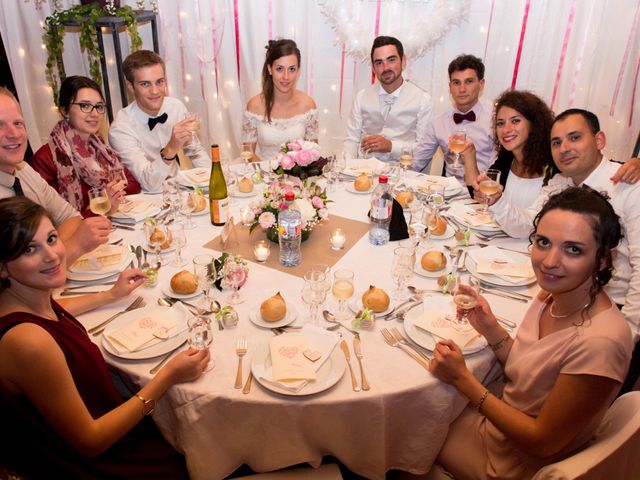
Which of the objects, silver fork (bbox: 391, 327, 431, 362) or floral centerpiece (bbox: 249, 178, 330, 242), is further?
floral centerpiece (bbox: 249, 178, 330, 242)

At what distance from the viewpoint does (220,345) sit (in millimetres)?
1553

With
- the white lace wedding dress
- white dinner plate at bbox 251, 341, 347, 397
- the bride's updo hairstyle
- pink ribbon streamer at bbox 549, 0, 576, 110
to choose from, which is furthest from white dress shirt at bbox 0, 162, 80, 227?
pink ribbon streamer at bbox 549, 0, 576, 110

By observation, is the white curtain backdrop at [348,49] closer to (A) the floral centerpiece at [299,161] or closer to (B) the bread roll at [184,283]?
(A) the floral centerpiece at [299,161]

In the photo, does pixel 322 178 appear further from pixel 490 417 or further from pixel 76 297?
pixel 490 417

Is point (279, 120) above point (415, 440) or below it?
above

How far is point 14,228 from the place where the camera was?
1.28 meters

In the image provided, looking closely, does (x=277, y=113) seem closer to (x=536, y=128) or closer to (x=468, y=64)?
(x=468, y=64)

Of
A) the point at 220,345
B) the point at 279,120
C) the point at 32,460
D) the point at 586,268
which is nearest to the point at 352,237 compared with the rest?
the point at 220,345

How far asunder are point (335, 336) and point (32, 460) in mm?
897

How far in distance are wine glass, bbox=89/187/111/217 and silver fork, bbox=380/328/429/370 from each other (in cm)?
135

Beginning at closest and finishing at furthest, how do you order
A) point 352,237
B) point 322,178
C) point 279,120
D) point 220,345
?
point 220,345
point 352,237
point 322,178
point 279,120

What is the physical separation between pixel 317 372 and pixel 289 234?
26.7 inches

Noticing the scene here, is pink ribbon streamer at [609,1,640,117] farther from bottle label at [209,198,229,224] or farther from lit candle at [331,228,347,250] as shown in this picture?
bottle label at [209,198,229,224]

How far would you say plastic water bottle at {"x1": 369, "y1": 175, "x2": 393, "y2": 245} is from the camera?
2184mm
